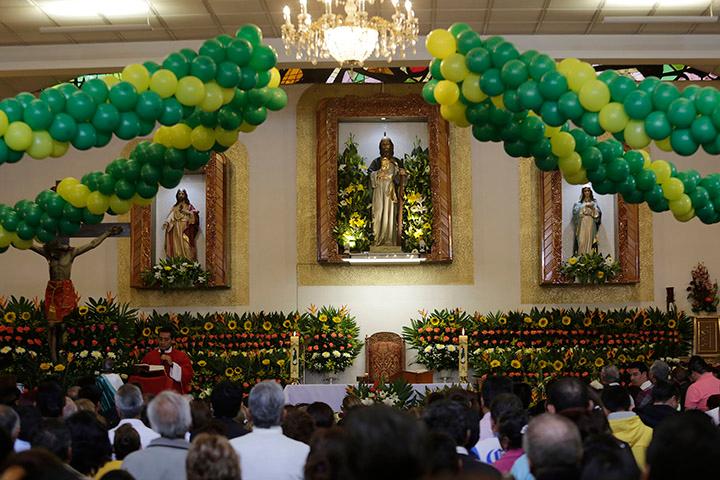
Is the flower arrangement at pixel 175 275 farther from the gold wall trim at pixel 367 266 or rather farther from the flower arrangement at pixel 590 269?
the flower arrangement at pixel 590 269

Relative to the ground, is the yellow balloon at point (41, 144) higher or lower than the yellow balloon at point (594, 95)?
lower

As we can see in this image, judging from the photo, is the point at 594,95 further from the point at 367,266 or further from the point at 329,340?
the point at 367,266

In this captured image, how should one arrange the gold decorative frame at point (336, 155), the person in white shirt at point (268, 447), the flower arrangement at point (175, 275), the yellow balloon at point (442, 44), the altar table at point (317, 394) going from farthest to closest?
the gold decorative frame at point (336, 155) < the flower arrangement at point (175, 275) < the altar table at point (317, 394) < the yellow balloon at point (442, 44) < the person in white shirt at point (268, 447)

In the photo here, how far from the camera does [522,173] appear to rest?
15.6 meters

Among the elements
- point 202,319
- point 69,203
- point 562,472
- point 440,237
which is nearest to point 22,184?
point 202,319

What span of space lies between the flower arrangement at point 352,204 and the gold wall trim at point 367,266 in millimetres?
476

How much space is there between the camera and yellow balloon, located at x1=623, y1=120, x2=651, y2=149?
738 centimetres

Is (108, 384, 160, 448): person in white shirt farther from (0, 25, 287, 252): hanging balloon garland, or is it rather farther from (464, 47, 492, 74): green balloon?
(464, 47, 492, 74): green balloon

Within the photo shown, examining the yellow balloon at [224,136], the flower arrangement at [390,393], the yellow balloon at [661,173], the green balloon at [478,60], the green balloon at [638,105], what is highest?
the green balloon at [478,60]

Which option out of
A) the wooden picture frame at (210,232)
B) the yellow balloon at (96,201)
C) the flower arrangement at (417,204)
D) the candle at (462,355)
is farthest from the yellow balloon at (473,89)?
the wooden picture frame at (210,232)

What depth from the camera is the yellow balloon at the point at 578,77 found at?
7.48 meters

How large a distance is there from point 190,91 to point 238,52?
0.48m

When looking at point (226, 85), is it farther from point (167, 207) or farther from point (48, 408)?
point (167, 207)

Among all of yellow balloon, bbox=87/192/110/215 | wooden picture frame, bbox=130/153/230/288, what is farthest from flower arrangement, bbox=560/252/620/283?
yellow balloon, bbox=87/192/110/215
